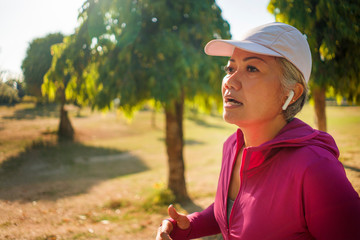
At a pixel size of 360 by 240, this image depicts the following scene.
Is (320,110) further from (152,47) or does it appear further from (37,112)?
(37,112)

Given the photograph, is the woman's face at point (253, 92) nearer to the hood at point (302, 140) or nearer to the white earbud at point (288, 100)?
the white earbud at point (288, 100)

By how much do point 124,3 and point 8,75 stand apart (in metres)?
2.57

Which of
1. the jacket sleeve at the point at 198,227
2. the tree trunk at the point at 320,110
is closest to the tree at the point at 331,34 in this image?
the jacket sleeve at the point at 198,227

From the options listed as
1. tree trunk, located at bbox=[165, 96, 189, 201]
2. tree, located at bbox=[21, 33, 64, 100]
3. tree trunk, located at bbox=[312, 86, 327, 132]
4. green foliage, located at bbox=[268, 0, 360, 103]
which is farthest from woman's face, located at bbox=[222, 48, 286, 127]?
tree trunk, located at bbox=[165, 96, 189, 201]

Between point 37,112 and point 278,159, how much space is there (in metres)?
3.48

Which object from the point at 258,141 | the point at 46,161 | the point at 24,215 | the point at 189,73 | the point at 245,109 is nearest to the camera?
the point at 245,109

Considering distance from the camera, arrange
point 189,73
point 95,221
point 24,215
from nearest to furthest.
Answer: point 24,215 → point 95,221 → point 189,73

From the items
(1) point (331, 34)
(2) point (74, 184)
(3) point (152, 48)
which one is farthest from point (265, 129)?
(2) point (74, 184)

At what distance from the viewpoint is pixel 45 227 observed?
250cm

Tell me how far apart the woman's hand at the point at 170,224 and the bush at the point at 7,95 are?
2.17 metres

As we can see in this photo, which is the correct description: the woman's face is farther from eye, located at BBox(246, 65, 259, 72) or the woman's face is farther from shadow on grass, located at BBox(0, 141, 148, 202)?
shadow on grass, located at BBox(0, 141, 148, 202)

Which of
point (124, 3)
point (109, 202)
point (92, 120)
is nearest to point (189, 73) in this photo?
point (124, 3)

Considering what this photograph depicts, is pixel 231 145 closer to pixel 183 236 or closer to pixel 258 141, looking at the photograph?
pixel 258 141

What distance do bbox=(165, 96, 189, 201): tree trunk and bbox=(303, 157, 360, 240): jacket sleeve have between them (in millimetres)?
5568
